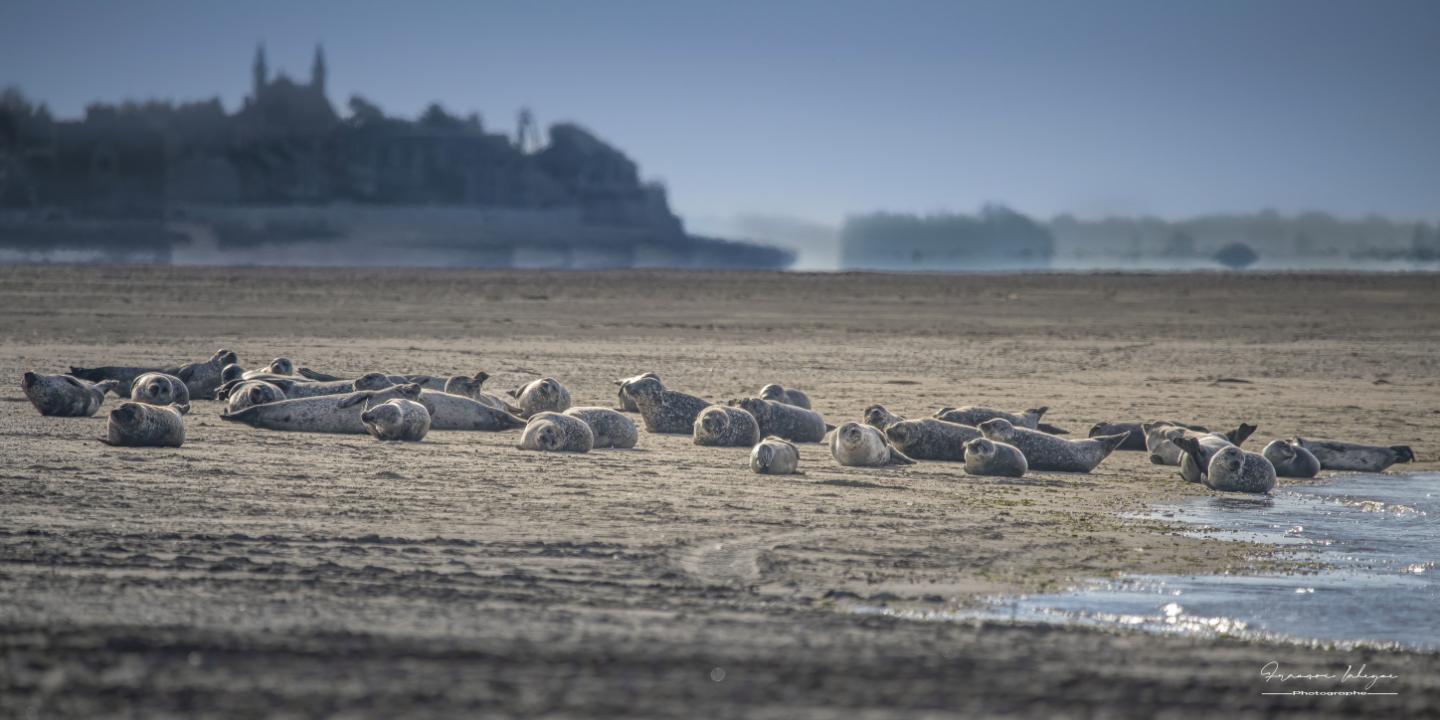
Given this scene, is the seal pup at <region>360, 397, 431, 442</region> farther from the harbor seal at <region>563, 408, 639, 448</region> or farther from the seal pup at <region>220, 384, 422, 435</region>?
the harbor seal at <region>563, 408, 639, 448</region>

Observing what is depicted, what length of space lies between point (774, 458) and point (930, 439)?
5.85 ft

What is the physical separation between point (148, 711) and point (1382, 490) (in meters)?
8.65

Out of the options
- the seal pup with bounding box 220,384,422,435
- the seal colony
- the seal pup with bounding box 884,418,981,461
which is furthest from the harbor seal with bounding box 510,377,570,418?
the seal pup with bounding box 884,418,981,461

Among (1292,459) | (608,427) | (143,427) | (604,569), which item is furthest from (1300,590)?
(143,427)

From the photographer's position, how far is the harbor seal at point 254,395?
11383mm

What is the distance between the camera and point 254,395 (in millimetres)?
11398

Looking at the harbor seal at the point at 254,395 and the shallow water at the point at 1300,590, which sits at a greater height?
the harbor seal at the point at 254,395

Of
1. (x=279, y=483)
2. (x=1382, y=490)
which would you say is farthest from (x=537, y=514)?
(x=1382, y=490)

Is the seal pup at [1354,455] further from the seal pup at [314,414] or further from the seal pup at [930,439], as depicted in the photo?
the seal pup at [314,414]

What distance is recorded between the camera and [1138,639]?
516 centimetres

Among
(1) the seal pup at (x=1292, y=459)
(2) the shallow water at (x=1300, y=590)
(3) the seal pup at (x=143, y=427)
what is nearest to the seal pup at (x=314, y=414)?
(3) the seal pup at (x=143, y=427)

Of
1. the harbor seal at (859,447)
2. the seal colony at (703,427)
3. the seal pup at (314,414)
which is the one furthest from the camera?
the seal pup at (314,414)

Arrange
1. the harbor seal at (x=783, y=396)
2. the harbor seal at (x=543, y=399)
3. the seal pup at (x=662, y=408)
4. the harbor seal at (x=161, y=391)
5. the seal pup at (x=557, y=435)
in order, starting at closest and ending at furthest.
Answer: the seal pup at (x=557, y=435), the harbor seal at (x=161, y=391), the seal pup at (x=662, y=408), the harbor seal at (x=543, y=399), the harbor seal at (x=783, y=396)

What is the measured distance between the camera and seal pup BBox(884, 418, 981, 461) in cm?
1071
